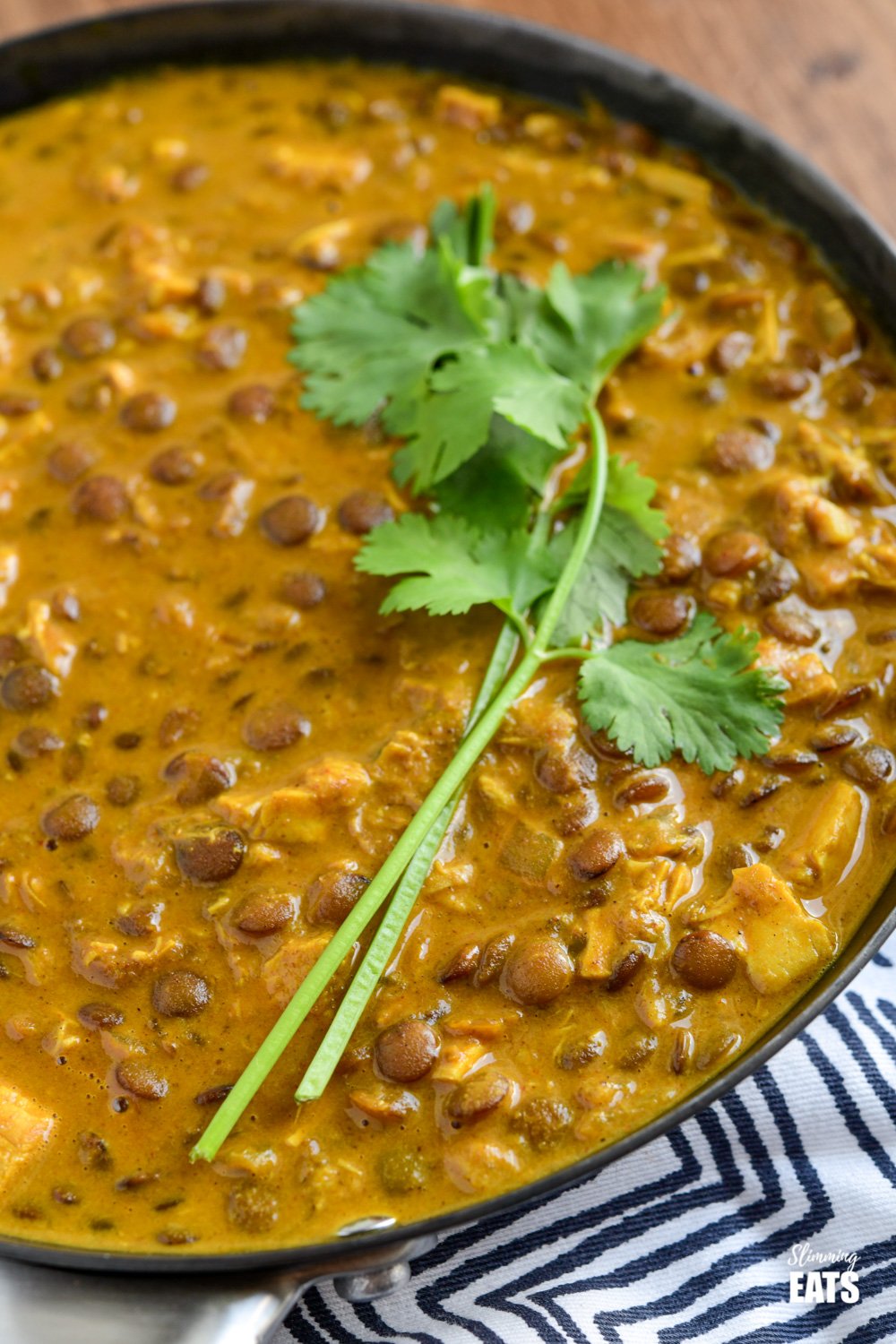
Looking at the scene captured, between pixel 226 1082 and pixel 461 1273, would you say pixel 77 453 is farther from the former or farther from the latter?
pixel 461 1273

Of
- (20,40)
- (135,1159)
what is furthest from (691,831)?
(20,40)

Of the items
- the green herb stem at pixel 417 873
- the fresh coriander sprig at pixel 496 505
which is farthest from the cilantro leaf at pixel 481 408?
the green herb stem at pixel 417 873

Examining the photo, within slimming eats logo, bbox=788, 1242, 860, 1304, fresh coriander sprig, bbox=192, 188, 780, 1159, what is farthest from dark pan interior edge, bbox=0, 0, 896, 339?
slimming eats logo, bbox=788, 1242, 860, 1304

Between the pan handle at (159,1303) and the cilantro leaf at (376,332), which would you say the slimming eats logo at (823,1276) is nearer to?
the pan handle at (159,1303)

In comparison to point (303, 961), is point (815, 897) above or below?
above

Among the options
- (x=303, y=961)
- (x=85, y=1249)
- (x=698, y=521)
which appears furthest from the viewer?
(x=698, y=521)

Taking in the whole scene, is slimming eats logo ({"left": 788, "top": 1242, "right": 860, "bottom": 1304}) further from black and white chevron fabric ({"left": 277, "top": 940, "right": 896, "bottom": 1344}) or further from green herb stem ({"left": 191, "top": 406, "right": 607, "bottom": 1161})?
green herb stem ({"left": 191, "top": 406, "right": 607, "bottom": 1161})
